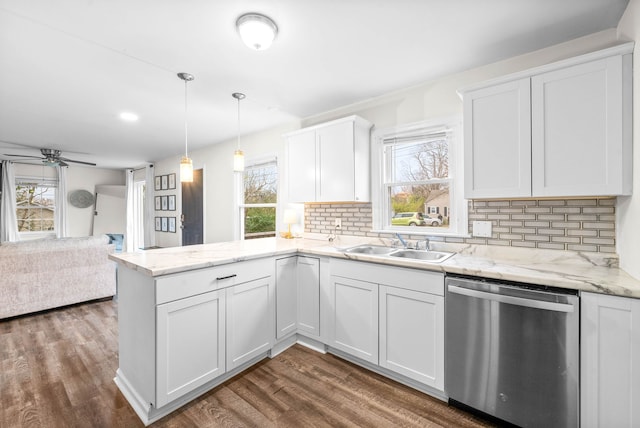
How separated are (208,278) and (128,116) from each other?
8.87 ft

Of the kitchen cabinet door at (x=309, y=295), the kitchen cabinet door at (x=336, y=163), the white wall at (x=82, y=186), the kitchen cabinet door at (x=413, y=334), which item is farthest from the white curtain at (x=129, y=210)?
the kitchen cabinet door at (x=413, y=334)

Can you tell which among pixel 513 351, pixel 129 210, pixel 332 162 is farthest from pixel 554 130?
pixel 129 210

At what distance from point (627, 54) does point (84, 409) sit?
3.88 meters

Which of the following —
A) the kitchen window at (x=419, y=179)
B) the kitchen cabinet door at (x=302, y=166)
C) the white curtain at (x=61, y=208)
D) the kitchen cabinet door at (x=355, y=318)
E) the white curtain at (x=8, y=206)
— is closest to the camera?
the kitchen cabinet door at (x=355, y=318)

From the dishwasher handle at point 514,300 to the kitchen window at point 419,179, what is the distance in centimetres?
78

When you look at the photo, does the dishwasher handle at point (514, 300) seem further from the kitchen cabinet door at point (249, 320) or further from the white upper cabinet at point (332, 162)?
the kitchen cabinet door at point (249, 320)

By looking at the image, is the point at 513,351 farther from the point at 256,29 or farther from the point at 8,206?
the point at 8,206

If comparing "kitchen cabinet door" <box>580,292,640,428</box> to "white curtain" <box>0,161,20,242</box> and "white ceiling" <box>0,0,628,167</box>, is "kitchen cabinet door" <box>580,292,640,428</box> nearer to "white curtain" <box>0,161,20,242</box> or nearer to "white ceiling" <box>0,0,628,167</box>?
"white ceiling" <box>0,0,628,167</box>

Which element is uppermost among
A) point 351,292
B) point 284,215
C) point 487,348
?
point 284,215

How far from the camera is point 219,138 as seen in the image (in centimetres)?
444

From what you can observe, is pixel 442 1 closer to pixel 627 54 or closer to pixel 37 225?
pixel 627 54

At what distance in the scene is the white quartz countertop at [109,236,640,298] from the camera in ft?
4.69

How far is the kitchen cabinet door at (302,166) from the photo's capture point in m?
3.02

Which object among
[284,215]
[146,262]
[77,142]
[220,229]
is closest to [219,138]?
[220,229]
